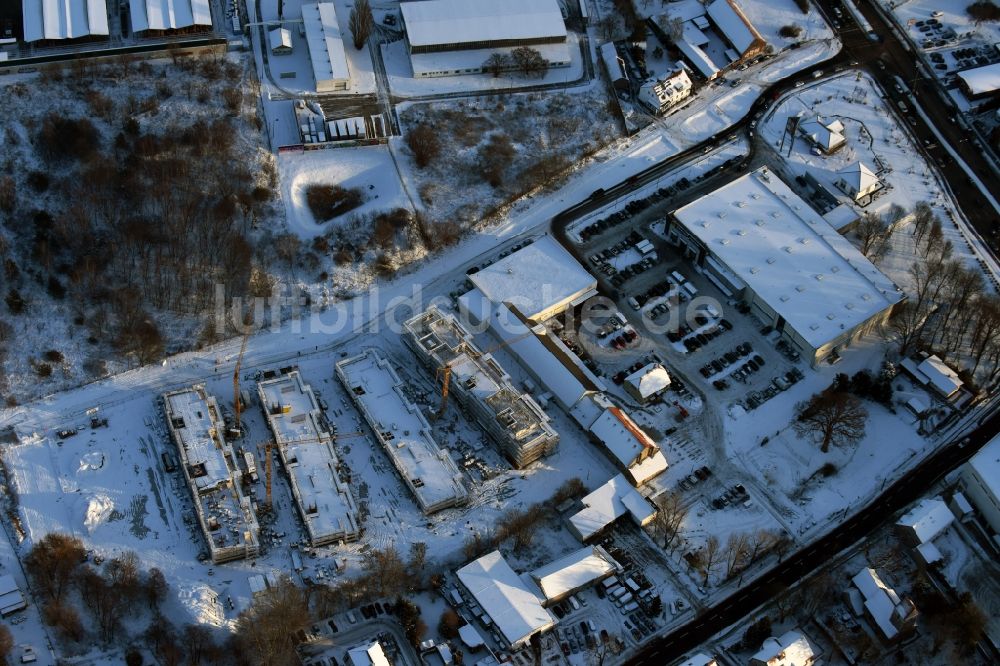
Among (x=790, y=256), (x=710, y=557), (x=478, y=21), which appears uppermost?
(x=478, y=21)

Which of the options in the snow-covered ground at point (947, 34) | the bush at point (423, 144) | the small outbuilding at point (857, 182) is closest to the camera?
the small outbuilding at point (857, 182)

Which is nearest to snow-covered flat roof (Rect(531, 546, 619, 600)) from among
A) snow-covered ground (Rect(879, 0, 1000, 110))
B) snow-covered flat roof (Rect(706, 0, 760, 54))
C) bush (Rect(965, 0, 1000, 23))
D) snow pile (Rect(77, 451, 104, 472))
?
snow pile (Rect(77, 451, 104, 472))

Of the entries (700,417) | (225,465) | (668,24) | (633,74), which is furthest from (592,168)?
(225,465)

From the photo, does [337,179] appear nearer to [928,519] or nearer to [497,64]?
[497,64]

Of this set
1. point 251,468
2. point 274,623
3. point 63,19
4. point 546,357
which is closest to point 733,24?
point 546,357

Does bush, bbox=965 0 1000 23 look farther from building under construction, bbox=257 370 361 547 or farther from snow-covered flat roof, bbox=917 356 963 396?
building under construction, bbox=257 370 361 547

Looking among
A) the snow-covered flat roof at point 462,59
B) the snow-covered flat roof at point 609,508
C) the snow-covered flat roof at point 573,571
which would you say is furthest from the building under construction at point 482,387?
the snow-covered flat roof at point 462,59

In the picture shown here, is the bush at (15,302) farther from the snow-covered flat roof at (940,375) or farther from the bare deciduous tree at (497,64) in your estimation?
the snow-covered flat roof at (940,375)
